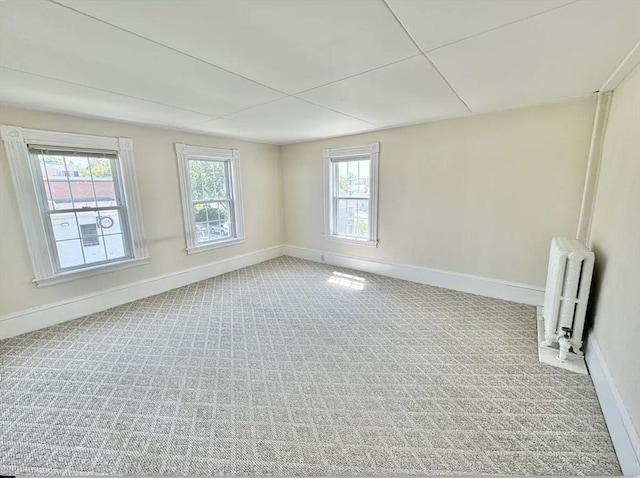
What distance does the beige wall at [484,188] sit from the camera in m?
2.68

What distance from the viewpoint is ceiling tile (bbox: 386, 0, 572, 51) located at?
113cm

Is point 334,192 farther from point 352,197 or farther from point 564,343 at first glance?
point 564,343

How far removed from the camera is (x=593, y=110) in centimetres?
247

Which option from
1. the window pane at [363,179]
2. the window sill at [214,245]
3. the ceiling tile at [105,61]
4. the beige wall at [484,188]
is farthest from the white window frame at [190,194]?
the window pane at [363,179]

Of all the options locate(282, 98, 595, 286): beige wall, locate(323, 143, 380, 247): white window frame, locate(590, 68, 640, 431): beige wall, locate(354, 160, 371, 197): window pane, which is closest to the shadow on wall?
locate(590, 68, 640, 431): beige wall

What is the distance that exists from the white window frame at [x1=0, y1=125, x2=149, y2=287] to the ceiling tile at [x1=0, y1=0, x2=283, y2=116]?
121 cm

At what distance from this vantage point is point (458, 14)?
1206mm

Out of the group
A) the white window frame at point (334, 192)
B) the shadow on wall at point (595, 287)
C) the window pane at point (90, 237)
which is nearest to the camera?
the shadow on wall at point (595, 287)

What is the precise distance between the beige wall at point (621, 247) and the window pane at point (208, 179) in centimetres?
452

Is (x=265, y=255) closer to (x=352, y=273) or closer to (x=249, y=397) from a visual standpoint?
(x=352, y=273)

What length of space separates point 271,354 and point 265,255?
303 cm

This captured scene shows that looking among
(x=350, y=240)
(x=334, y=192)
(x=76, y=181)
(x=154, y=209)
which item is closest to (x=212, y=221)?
(x=154, y=209)

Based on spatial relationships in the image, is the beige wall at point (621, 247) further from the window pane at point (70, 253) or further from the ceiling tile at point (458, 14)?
the window pane at point (70, 253)

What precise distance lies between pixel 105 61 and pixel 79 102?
3.76 feet
